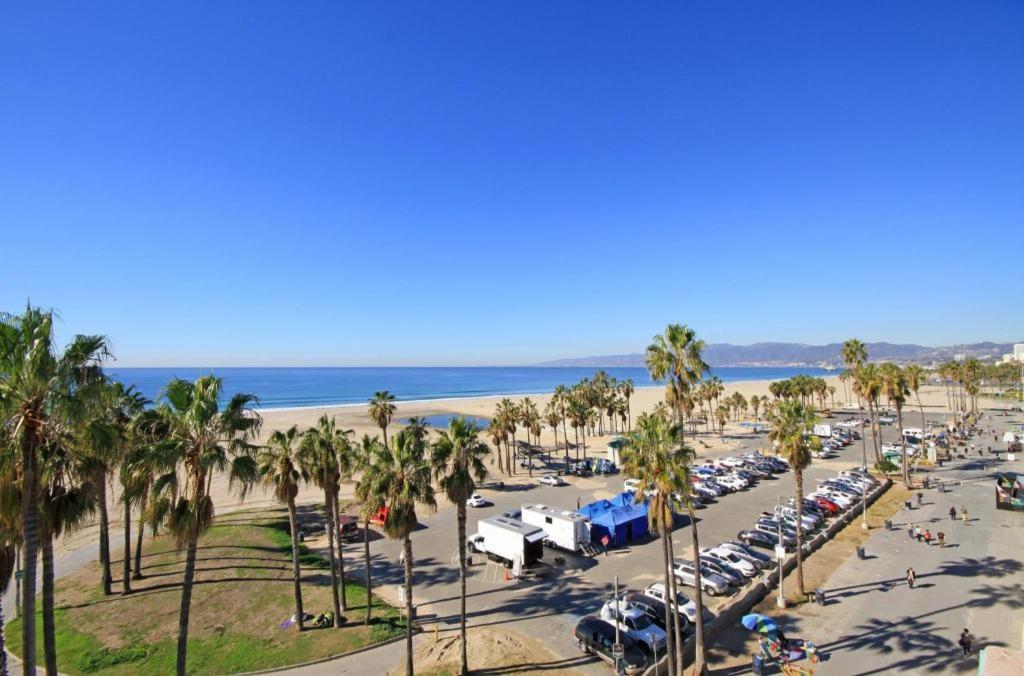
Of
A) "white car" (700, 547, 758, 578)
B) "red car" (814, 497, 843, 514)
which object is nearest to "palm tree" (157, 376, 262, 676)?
"white car" (700, 547, 758, 578)

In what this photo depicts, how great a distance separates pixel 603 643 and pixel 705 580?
8.97 metres

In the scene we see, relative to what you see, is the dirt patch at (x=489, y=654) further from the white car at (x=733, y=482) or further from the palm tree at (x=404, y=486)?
the white car at (x=733, y=482)

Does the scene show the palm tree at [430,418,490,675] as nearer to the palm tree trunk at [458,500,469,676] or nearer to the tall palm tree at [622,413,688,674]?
the palm tree trunk at [458,500,469,676]

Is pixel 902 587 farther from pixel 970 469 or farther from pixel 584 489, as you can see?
pixel 970 469

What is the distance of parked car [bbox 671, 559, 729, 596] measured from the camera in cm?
2531

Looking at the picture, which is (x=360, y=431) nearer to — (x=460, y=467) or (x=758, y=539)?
(x=758, y=539)

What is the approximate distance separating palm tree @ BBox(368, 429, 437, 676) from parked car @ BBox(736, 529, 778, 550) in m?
23.5

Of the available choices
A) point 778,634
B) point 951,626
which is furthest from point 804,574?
point 778,634

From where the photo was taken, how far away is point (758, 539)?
1243 inches

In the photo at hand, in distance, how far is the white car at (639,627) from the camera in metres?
20.0

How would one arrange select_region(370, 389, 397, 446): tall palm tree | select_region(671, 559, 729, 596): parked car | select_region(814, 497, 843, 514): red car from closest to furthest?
select_region(671, 559, 729, 596): parked car → select_region(814, 497, 843, 514): red car → select_region(370, 389, 397, 446): tall palm tree

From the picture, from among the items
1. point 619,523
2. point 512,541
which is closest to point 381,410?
point 512,541

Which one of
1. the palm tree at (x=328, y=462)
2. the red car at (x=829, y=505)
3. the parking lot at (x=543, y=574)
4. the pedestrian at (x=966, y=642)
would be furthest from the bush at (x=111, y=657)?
the red car at (x=829, y=505)

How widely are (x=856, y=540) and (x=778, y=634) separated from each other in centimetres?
1666
